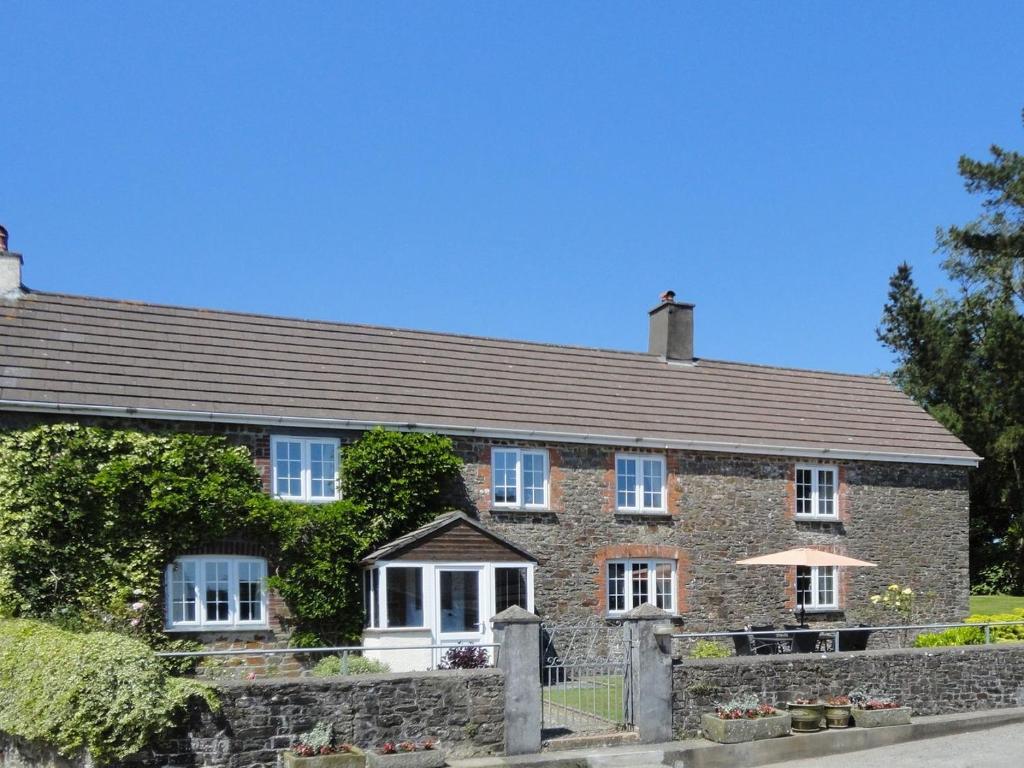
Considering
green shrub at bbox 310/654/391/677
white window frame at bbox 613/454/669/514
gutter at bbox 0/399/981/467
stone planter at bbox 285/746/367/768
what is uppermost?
gutter at bbox 0/399/981/467

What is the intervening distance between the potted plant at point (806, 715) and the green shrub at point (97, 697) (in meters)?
8.06

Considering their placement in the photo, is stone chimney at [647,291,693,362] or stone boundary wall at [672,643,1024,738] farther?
stone chimney at [647,291,693,362]

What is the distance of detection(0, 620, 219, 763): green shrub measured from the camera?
1120cm

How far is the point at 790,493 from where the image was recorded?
25047mm

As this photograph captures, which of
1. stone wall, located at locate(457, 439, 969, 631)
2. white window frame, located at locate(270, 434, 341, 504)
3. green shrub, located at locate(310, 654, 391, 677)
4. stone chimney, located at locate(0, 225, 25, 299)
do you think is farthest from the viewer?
stone wall, located at locate(457, 439, 969, 631)

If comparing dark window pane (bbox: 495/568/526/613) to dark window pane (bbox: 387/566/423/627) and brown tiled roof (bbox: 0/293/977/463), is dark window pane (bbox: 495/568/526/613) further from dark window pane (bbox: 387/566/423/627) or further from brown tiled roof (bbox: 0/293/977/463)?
brown tiled roof (bbox: 0/293/977/463)

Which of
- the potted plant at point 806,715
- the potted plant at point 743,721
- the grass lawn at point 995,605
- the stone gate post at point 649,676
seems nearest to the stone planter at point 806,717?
the potted plant at point 806,715

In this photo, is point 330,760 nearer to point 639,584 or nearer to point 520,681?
point 520,681

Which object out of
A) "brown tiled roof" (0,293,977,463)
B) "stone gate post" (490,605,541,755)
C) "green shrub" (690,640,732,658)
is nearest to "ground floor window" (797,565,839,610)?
"brown tiled roof" (0,293,977,463)

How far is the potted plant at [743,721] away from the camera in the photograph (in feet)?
47.2

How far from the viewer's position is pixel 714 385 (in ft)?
88.4

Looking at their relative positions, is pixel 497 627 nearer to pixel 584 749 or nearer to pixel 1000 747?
pixel 584 749

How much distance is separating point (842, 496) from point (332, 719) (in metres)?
16.4

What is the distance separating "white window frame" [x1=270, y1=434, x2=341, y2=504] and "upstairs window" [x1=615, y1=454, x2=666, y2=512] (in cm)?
630
